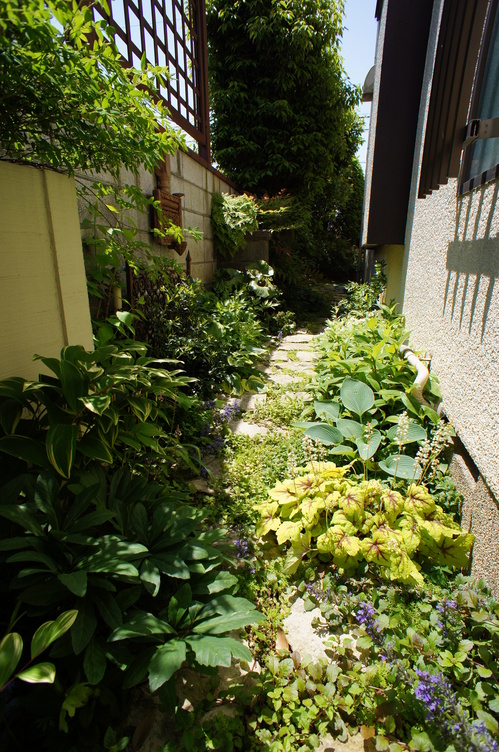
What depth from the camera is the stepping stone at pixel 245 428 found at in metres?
2.99

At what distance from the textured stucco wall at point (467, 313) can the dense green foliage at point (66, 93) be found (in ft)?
4.97

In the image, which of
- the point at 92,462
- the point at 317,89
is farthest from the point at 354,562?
the point at 317,89

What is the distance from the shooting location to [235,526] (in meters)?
2.05

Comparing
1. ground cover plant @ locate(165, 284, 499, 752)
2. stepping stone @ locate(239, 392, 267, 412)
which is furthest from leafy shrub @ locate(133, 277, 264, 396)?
ground cover plant @ locate(165, 284, 499, 752)

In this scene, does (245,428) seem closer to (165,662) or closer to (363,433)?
(363,433)

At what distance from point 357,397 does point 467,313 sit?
685mm

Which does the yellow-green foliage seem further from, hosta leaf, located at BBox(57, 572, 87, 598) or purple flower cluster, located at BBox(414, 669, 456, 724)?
hosta leaf, located at BBox(57, 572, 87, 598)

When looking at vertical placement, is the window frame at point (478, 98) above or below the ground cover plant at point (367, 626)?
above

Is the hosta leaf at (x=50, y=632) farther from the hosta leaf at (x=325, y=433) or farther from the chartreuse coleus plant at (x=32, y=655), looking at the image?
the hosta leaf at (x=325, y=433)

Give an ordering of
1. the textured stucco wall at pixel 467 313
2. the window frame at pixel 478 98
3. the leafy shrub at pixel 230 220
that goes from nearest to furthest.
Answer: the textured stucco wall at pixel 467 313 → the window frame at pixel 478 98 → the leafy shrub at pixel 230 220

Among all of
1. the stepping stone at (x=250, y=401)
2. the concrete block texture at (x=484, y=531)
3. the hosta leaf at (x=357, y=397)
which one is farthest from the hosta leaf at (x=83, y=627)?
the stepping stone at (x=250, y=401)

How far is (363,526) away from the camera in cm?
170

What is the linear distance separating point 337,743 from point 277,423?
207cm

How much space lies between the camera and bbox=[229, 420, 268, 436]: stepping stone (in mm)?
2988
